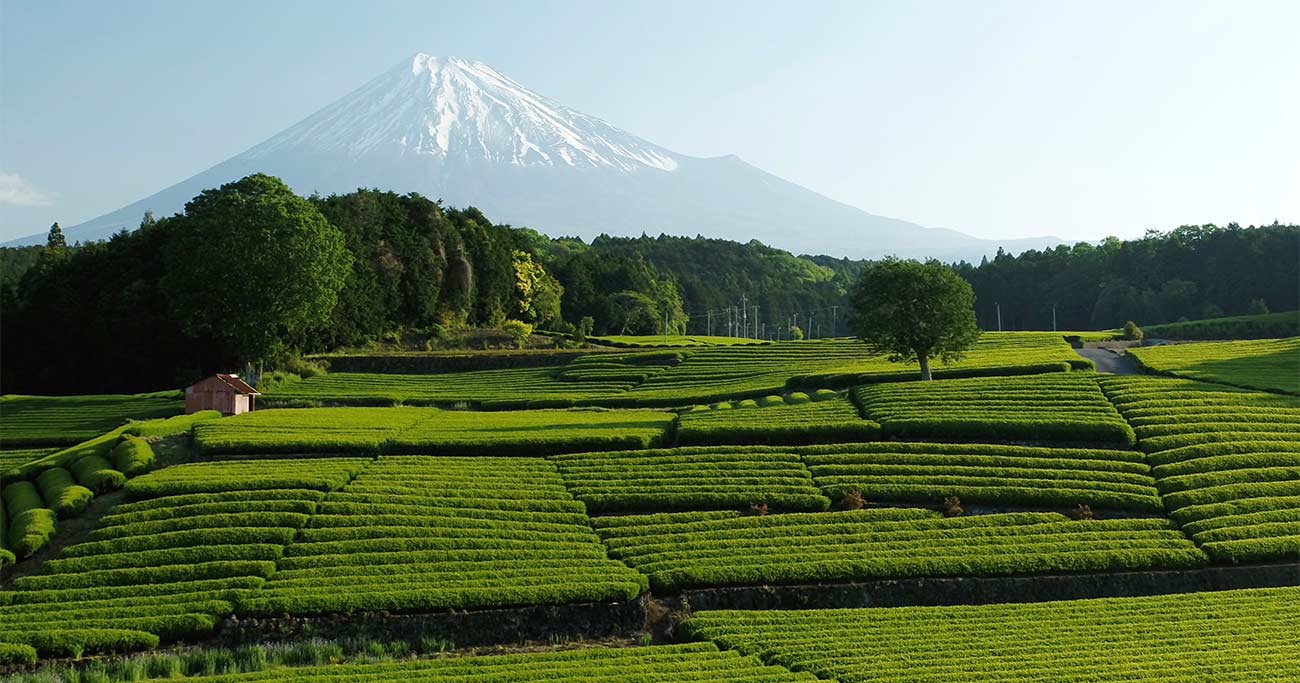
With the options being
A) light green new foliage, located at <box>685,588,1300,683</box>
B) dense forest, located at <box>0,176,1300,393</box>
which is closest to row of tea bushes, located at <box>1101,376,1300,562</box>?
light green new foliage, located at <box>685,588,1300,683</box>

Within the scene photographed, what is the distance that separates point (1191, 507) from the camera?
31422 millimetres

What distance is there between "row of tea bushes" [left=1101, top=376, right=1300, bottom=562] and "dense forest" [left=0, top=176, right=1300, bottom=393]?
130 ft

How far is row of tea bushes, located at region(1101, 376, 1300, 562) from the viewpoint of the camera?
2914cm

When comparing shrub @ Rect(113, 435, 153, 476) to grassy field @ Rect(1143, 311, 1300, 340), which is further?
grassy field @ Rect(1143, 311, 1300, 340)

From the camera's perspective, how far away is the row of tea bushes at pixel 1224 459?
95.6 feet

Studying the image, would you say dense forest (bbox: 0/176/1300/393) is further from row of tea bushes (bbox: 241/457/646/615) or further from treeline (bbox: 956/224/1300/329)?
row of tea bushes (bbox: 241/457/646/615)

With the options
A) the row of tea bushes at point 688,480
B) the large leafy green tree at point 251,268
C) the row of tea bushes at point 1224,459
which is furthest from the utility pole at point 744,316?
the row of tea bushes at point 688,480

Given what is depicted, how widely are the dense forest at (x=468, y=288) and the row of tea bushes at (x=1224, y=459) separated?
39632 millimetres

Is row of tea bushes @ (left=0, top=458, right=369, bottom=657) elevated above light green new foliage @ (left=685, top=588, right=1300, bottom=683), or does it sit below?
above

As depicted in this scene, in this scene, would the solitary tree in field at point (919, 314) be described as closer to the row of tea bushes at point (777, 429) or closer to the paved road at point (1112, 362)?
the paved road at point (1112, 362)

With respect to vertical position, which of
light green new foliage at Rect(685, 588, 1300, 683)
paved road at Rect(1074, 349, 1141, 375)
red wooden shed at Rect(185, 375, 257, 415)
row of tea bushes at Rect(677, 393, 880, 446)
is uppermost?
paved road at Rect(1074, 349, 1141, 375)

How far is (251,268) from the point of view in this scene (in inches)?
2186

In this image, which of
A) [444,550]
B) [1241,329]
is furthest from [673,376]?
[1241,329]

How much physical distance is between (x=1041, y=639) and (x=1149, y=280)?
337 ft
